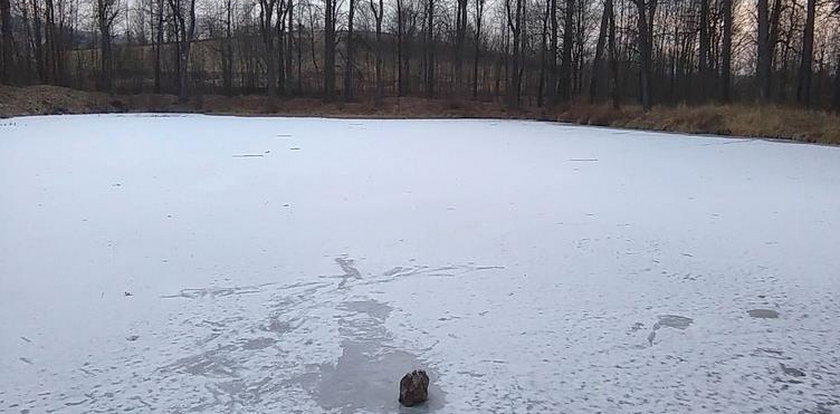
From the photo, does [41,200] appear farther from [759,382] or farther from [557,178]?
[759,382]

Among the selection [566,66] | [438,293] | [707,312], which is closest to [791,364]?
[707,312]

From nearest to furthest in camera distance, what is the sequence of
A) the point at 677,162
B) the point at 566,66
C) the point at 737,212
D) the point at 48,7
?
1. the point at 737,212
2. the point at 677,162
3. the point at 566,66
4. the point at 48,7

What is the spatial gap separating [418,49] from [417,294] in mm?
26221

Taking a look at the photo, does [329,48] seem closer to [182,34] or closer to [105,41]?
[182,34]

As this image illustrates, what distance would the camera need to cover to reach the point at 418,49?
27.9 m

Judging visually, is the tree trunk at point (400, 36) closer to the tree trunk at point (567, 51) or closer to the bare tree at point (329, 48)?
the bare tree at point (329, 48)

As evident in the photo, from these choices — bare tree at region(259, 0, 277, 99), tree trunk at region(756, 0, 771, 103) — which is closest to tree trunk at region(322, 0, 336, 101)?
bare tree at region(259, 0, 277, 99)

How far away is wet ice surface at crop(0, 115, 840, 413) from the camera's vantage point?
5.84 feet

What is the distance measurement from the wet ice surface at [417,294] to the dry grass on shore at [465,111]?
5.78m

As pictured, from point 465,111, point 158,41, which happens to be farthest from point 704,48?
point 158,41

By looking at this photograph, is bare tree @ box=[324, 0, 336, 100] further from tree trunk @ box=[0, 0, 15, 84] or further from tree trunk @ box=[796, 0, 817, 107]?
tree trunk @ box=[796, 0, 817, 107]

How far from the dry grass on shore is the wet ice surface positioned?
578cm

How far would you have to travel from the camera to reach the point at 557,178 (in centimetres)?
602

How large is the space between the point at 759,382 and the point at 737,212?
9.15 ft
